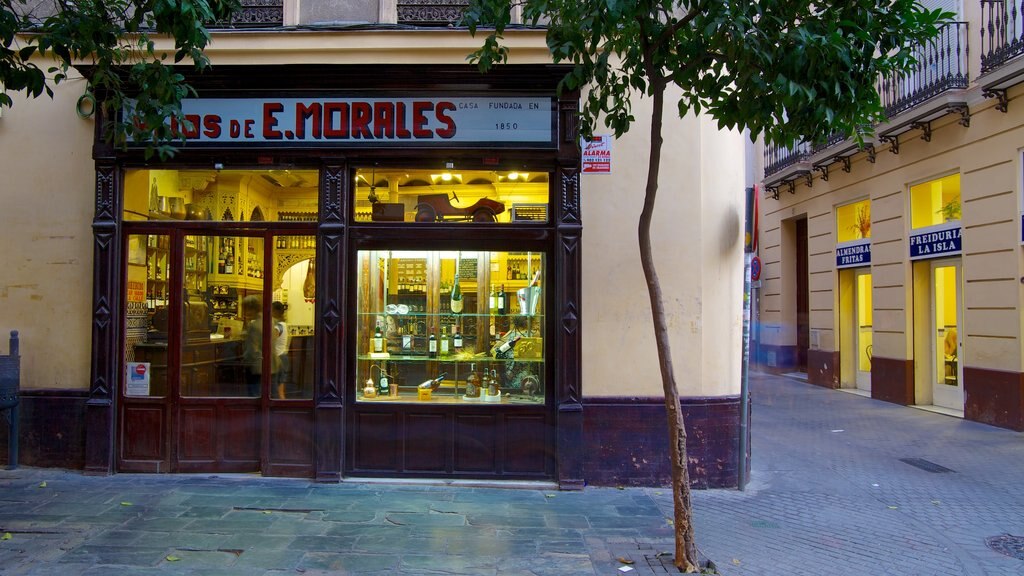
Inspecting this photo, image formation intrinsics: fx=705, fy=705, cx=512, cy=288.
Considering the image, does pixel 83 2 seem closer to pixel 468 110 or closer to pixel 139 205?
pixel 139 205

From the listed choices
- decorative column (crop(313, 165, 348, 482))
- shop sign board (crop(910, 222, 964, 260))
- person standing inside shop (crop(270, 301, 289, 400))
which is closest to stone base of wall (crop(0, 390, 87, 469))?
person standing inside shop (crop(270, 301, 289, 400))

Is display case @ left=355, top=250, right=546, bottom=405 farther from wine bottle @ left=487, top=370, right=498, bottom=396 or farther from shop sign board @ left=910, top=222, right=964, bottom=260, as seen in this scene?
shop sign board @ left=910, top=222, right=964, bottom=260

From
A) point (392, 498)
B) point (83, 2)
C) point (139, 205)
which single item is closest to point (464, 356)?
point (392, 498)

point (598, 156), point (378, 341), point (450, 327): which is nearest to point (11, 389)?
point (378, 341)

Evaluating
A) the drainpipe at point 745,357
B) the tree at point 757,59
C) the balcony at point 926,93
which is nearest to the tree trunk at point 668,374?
the tree at point 757,59

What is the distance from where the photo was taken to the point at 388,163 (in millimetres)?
7707

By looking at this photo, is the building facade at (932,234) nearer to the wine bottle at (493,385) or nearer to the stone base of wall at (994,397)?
the stone base of wall at (994,397)

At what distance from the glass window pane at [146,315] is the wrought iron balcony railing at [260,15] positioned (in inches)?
99.8

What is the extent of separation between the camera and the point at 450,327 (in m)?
7.95

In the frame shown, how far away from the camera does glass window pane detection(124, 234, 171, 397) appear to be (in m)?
7.76

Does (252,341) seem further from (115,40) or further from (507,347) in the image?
(115,40)

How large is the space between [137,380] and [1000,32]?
43.7 ft

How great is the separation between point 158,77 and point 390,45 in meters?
2.34

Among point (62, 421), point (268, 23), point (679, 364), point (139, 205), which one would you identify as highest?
point (268, 23)
